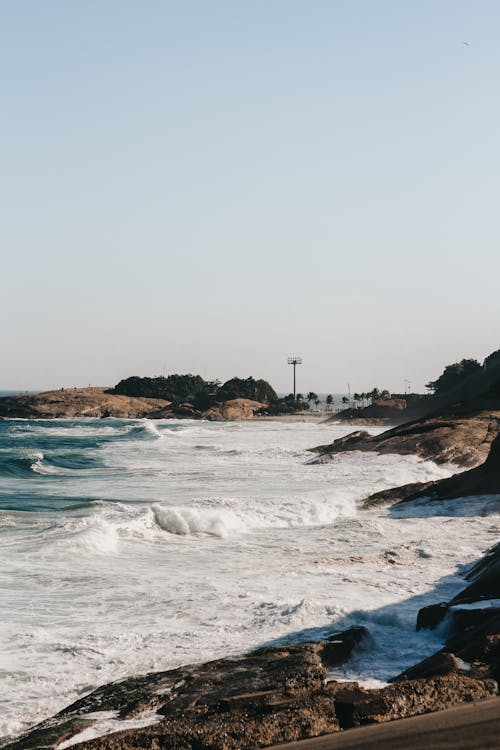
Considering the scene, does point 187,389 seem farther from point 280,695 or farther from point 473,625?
point 280,695

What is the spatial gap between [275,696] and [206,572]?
9.22 meters

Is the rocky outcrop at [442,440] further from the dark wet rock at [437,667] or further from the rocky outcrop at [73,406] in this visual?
the rocky outcrop at [73,406]

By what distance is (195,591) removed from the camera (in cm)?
1448

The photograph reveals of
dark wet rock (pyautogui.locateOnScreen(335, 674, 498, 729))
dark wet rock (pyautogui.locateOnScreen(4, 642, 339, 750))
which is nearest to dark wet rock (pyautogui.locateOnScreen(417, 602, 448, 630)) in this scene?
dark wet rock (pyautogui.locateOnScreen(4, 642, 339, 750))

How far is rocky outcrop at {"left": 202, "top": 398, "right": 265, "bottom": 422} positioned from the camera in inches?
4648

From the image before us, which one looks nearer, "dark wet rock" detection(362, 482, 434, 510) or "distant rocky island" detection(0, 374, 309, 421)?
"dark wet rock" detection(362, 482, 434, 510)

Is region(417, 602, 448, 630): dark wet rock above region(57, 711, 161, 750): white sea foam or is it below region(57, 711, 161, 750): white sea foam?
above

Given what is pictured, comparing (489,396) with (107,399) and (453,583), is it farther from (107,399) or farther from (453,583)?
(107,399)

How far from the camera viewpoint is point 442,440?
37281 mm

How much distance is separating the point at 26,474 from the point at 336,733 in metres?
34.8

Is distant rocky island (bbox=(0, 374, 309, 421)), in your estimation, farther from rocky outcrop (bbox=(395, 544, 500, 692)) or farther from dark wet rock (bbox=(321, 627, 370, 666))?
dark wet rock (bbox=(321, 627, 370, 666))

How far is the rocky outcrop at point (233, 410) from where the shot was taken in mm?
118062

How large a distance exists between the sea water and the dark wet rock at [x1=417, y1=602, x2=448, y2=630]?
0.24m

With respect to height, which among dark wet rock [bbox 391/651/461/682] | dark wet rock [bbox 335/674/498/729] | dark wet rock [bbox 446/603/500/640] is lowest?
dark wet rock [bbox 446/603/500/640]
